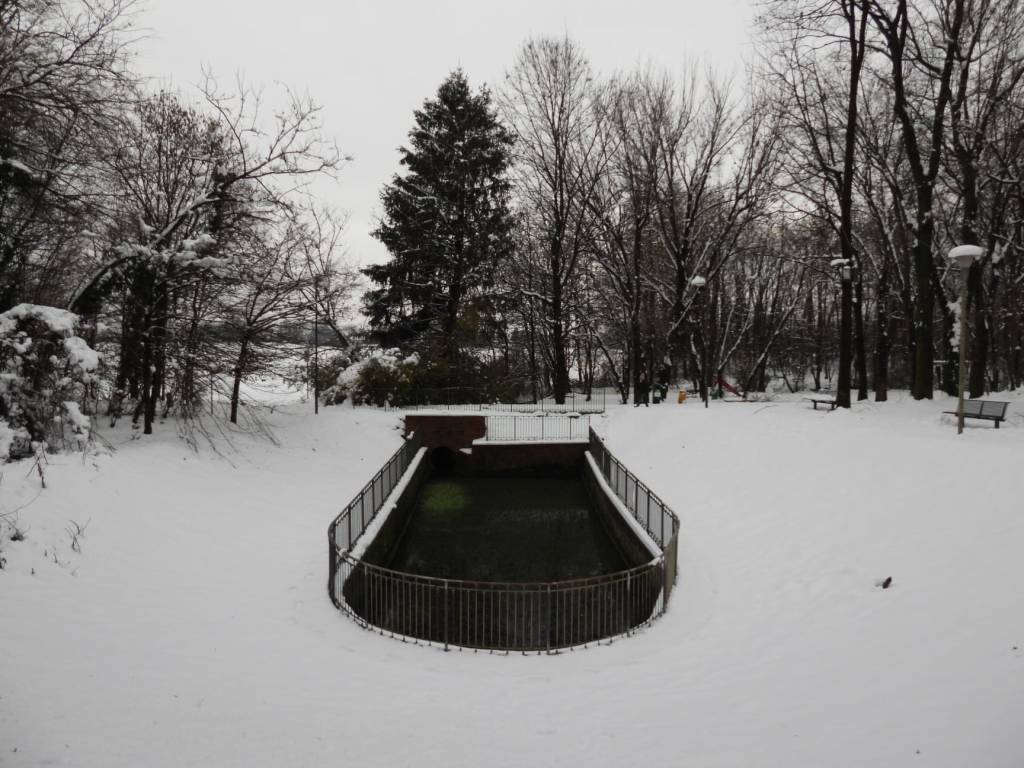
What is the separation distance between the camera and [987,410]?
44.9ft

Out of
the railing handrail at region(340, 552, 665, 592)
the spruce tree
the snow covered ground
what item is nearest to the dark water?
the snow covered ground

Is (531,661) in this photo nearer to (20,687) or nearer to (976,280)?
(20,687)

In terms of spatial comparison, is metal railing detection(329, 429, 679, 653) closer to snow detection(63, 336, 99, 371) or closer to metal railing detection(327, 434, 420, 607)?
metal railing detection(327, 434, 420, 607)

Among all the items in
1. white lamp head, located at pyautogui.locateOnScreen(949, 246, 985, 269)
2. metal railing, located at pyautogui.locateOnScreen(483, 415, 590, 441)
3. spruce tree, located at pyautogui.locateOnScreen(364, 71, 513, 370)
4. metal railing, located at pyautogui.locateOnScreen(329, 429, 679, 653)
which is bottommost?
metal railing, located at pyautogui.locateOnScreen(329, 429, 679, 653)

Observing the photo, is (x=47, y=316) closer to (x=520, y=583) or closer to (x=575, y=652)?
(x=520, y=583)

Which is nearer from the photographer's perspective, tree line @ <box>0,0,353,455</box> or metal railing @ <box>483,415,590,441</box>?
tree line @ <box>0,0,353,455</box>

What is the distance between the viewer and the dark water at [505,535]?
44.0 feet

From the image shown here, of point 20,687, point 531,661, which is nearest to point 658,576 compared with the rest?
point 531,661

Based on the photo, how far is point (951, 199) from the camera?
27828 millimetres

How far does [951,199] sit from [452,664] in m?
32.6

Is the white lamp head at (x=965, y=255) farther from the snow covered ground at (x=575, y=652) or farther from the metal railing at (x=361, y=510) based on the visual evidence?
the metal railing at (x=361, y=510)

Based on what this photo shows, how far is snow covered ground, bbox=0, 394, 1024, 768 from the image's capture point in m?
5.37

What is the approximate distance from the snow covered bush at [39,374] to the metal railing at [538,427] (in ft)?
49.7

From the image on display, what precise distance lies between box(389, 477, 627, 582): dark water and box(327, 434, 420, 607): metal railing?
1.42 m
